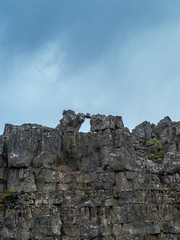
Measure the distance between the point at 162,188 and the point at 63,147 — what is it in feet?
41.8

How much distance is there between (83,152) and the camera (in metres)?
42.3

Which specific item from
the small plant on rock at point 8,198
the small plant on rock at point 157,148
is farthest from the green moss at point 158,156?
the small plant on rock at point 8,198

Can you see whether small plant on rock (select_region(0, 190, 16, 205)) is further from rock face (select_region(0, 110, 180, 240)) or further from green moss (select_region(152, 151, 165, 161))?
green moss (select_region(152, 151, 165, 161))

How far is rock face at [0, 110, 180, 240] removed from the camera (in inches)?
1417

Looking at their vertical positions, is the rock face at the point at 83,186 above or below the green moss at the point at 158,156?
below

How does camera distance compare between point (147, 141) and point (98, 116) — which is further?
point (147, 141)

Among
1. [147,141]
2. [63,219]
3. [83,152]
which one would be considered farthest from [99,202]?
[147,141]

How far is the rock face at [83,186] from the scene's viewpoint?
36.0 metres

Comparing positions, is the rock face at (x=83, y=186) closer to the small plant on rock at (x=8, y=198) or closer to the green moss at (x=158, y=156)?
the small plant on rock at (x=8, y=198)

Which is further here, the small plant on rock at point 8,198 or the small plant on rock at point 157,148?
the small plant on rock at point 157,148

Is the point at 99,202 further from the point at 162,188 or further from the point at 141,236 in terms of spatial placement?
the point at 162,188

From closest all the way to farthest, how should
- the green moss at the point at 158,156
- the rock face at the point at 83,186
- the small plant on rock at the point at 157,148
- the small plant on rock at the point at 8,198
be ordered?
the rock face at the point at 83,186 < the small plant on rock at the point at 8,198 < the green moss at the point at 158,156 < the small plant on rock at the point at 157,148

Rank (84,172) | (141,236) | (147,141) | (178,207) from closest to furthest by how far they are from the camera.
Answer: (141,236)
(178,207)
(84,172)
(147,141)

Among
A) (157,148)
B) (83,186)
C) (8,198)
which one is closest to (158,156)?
(157,148)
